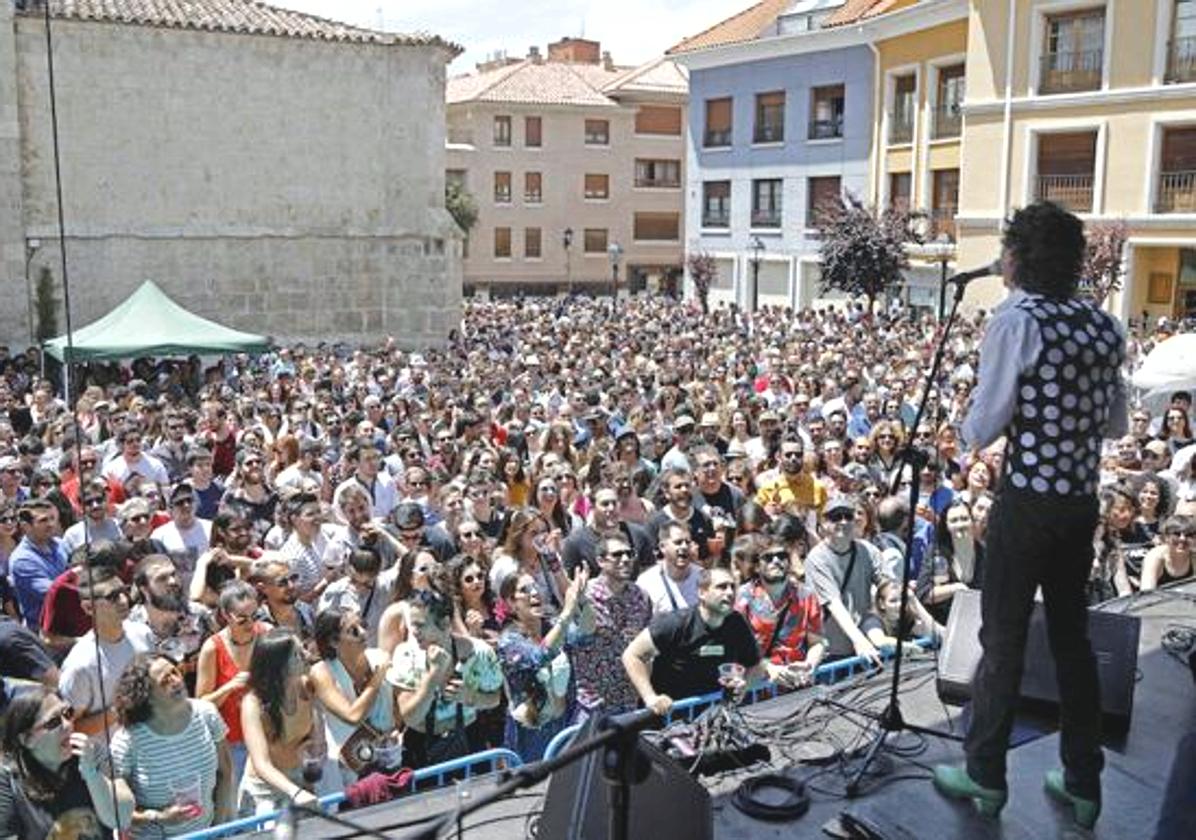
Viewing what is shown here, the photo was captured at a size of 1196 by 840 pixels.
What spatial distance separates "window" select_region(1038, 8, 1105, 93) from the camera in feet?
80.2

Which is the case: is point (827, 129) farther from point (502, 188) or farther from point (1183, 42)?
point (502, 188)

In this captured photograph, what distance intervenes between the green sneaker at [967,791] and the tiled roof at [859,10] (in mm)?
30369

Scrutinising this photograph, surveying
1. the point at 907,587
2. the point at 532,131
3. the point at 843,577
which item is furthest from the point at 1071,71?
the point at 532,131

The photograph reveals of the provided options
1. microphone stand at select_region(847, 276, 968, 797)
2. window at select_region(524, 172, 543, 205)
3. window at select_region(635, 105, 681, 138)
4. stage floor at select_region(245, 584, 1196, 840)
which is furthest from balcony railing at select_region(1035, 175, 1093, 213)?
window at select_region(524, 172, 543, 205)

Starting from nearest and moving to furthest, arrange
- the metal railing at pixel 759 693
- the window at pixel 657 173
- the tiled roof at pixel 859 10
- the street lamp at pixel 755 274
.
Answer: the metal railing at pixel 759 693 < the tiled roof at pixel 859 10 < the street lamp at pixel 755 274 < the window at pixel 657 173

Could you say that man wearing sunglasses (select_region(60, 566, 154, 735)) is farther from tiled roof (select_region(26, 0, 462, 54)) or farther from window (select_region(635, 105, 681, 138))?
window (select_region(635, 105, 681, 138))

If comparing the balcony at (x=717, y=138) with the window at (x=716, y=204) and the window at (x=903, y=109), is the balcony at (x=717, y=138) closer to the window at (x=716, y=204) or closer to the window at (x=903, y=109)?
the window at (x=716, y=204)

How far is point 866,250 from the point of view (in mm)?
24672

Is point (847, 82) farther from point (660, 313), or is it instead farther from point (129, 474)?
point (129, 474)

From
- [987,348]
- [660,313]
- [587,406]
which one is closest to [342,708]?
[987,348]

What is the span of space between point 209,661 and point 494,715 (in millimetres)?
1205

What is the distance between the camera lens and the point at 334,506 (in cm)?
766

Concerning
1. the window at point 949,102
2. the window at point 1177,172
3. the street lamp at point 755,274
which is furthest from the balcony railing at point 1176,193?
the street lamp at point 755,274

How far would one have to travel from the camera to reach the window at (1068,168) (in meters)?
25.1
